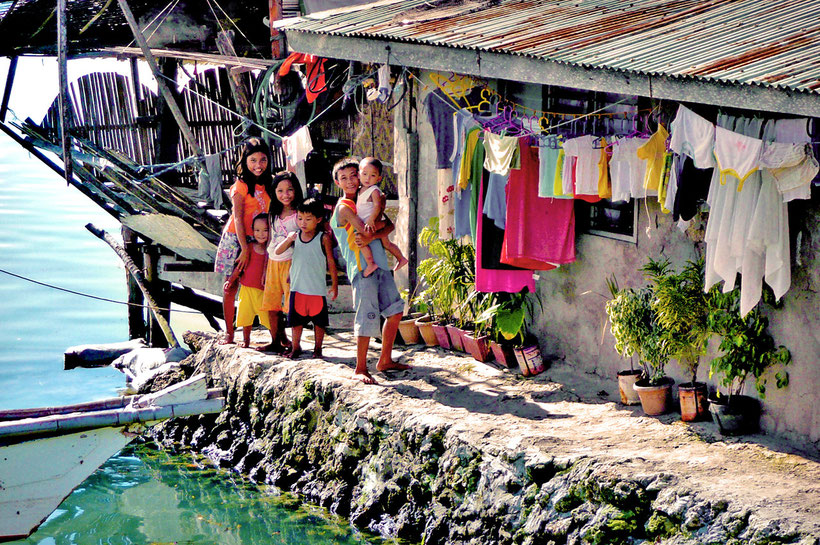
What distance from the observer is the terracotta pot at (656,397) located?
7984 mm

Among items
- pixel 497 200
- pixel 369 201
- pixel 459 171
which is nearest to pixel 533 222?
pixel 497 200

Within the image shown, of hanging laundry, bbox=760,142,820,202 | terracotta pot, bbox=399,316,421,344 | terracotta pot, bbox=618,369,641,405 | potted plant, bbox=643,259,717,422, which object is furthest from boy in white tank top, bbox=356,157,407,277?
hanging laundry, bbox=760,142,820,202

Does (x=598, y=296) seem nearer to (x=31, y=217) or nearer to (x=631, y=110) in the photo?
(x=631, y=110)

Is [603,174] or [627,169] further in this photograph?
[603,174]

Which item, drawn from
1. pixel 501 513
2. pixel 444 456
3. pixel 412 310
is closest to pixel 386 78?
pixel 412 310

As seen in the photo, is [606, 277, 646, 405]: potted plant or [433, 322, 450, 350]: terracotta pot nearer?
[606, 277, 646, 405]: potted plant

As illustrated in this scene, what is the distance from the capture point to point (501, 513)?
744 cm

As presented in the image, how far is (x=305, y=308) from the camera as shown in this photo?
9.79 meters

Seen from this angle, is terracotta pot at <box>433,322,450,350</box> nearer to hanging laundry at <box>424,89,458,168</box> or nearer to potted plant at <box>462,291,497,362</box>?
potted plant at <box>462,291,497,362</box>

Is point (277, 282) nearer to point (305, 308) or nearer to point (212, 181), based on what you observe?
point (305, 308)

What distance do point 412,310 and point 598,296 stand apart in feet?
8.68

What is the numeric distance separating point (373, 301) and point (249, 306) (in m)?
1.71

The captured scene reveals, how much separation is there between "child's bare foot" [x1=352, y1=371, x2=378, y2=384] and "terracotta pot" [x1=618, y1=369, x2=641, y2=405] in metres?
2.22

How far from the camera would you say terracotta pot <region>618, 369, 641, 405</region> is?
27.3 ft
